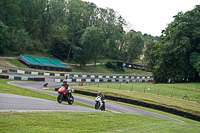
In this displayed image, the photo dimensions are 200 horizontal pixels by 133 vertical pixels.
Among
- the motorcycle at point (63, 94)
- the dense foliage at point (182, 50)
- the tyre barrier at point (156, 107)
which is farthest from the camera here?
the dense foliage at point (182, 50)

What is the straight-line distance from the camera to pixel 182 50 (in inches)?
2168

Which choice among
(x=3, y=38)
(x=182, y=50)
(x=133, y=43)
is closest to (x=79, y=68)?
(x=3, y=38)

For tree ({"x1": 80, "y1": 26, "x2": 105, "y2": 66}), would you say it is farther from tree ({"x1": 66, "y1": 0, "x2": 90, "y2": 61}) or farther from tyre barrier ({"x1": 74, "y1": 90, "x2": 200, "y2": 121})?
tyre barrier ({"x1": 74, "y1": 90, "x2": 200, "y2": 121})

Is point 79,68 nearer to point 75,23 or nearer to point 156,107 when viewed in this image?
point 75,23

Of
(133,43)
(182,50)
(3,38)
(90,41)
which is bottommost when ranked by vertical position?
(182,50)

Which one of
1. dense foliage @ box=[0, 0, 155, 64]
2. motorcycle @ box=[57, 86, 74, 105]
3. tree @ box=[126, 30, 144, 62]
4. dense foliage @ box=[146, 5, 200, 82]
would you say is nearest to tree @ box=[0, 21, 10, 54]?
dense foliage @ box=[0, 0, 155, 64]

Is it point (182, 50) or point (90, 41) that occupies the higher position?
point (90, 41)

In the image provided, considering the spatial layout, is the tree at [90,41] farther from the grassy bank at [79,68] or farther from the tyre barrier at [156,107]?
the tyre barrier at [156,107]

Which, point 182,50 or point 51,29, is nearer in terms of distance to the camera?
point 182,50

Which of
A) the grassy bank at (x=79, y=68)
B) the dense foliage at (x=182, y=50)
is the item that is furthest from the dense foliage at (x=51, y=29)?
the dense foliage at (x=182, y=50)

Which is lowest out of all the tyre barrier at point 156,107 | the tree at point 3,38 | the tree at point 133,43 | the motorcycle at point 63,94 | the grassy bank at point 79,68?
the tyre barrier at point 156,107

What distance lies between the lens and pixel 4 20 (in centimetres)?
7719

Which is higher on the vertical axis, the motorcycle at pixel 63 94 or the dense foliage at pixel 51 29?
the dense foliage at pixel 51 29

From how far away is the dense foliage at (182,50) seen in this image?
183 ft
